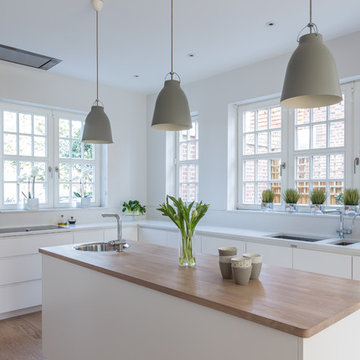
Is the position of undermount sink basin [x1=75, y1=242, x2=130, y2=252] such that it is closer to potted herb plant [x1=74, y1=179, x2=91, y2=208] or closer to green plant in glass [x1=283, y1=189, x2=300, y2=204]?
green plant in glass [x1=283, y1=189, x2=300, y2=204]

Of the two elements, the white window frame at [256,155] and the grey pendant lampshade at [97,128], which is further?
the white window frame at [256,155]

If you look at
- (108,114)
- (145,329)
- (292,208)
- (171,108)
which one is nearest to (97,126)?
(171,108)

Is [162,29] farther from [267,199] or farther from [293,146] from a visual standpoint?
[267,199]

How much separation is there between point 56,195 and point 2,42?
199 centimetres

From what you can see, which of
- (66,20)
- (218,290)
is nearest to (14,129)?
(66,20)

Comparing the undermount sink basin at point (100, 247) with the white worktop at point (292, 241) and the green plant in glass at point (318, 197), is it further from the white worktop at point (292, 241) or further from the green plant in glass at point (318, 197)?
the green plant in glass at point (318, 197)

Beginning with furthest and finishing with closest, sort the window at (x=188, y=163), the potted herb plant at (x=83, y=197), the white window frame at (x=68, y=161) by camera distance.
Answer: the window at (x=188, y=163)
the potted herb plant at (x=83, y=197)
the white window frame at (x=68, y=161)

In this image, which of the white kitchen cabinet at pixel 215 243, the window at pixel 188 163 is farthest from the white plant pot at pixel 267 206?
the window at pixel 188 163

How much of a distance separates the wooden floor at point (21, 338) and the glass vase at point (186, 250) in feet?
5.58

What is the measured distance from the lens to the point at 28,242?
3803mm

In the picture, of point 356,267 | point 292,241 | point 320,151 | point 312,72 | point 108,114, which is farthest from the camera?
point 108,114

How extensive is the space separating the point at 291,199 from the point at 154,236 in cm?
179

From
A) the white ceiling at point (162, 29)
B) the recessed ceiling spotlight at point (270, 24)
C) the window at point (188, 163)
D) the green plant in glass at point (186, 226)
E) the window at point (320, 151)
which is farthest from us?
the window at point (188, 163)

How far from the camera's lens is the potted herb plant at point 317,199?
11.6ft
